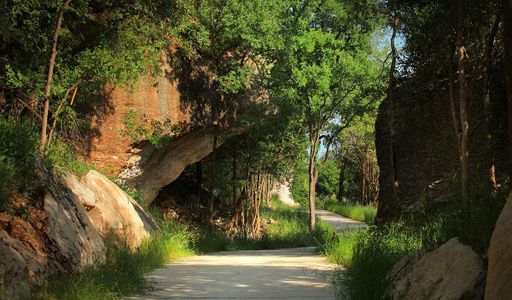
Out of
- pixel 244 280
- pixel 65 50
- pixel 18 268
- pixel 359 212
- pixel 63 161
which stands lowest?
pixel 244 280

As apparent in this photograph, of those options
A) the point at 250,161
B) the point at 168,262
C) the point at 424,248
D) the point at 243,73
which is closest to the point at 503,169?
the point at 424,248

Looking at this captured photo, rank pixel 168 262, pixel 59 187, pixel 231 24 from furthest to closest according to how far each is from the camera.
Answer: pixel 231 24
pixel 168 262
pixel 59 187

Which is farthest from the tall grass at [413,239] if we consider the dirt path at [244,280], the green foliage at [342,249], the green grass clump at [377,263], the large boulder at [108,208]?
the large boulder at [108,208]

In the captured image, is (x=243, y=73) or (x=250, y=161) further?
(x=250, y=161)

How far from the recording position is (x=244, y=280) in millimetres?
8438

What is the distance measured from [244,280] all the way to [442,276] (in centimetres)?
425

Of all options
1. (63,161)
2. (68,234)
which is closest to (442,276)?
(68,234)

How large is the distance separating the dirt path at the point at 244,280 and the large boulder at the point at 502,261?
12.2ft

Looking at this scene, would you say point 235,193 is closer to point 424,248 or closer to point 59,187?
point 59,187

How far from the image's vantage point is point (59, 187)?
8.43 metres

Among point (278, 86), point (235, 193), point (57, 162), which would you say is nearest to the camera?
point (57, 162)

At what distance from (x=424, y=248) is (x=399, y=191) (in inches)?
280

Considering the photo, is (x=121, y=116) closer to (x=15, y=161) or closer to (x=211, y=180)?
(x=211, y=180)

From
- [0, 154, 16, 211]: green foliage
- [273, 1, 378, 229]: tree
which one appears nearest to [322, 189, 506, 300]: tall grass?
[0, 154, 16, 211]: green foliage
